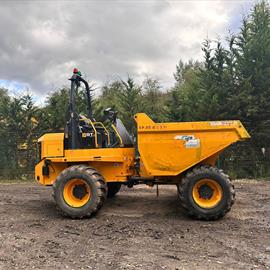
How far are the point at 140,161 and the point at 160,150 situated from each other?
0.54m

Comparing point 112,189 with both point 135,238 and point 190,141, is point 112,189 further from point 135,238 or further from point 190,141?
point 135,238

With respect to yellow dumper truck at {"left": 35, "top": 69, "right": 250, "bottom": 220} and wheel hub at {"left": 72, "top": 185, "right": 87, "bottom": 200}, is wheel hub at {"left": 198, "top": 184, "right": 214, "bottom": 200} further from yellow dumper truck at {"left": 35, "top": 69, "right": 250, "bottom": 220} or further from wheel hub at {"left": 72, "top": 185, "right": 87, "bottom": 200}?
wheel hub at {"left": 72, "top": 185, "right": 87, "bottom": 200}

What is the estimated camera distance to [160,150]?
678cm

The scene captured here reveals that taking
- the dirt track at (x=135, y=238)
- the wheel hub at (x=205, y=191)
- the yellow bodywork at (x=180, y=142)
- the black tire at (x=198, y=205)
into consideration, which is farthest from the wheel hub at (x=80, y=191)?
the wheel hub at (x=205, y=191)

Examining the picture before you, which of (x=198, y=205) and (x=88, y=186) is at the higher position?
(x=88, y=186)

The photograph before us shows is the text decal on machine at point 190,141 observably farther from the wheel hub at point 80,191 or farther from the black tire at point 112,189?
the black tire at point 112,189

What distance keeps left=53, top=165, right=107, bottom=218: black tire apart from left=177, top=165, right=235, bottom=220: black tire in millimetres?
1503

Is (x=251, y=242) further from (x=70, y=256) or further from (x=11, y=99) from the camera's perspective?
(x=11, y=99)

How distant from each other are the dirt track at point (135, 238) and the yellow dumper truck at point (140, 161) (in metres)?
0.40

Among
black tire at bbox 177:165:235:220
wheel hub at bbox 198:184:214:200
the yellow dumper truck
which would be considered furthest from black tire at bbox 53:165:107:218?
wheel hub at bbox 198:184:214:200

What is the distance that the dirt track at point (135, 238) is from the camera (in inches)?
179

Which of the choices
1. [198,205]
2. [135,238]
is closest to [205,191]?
[198,205]

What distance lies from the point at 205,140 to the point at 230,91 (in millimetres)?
8026

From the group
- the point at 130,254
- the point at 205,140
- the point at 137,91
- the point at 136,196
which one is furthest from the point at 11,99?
the point at 130,254
